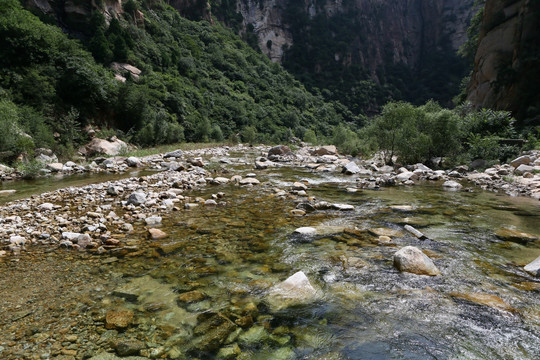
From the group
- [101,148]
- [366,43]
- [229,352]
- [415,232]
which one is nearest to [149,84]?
[101,148]

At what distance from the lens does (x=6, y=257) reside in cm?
433

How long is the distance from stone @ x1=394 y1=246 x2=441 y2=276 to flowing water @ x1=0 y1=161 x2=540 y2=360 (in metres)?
0.11

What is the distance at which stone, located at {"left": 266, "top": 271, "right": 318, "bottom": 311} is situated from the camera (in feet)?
10.5

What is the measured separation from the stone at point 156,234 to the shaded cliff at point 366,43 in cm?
9779

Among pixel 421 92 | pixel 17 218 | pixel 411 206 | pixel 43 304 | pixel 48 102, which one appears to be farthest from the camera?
pixel 421 92

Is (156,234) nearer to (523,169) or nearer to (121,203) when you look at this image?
(121,203)

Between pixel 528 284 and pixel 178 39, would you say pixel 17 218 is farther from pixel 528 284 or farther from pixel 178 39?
pixel 178 39

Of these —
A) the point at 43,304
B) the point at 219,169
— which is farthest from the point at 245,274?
the point at 219,169

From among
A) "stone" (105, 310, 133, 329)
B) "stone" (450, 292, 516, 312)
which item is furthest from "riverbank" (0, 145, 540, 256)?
"stone" (450, 292, 516, 312)

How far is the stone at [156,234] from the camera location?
17.2 ft

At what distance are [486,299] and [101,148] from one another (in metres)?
23.6

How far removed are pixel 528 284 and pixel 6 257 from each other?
7.84 m

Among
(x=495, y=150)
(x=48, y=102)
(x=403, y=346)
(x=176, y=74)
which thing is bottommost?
(x=403, y=346)

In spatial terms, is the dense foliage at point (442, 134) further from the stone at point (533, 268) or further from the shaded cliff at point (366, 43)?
the shaded cliff at point (366, 43)
